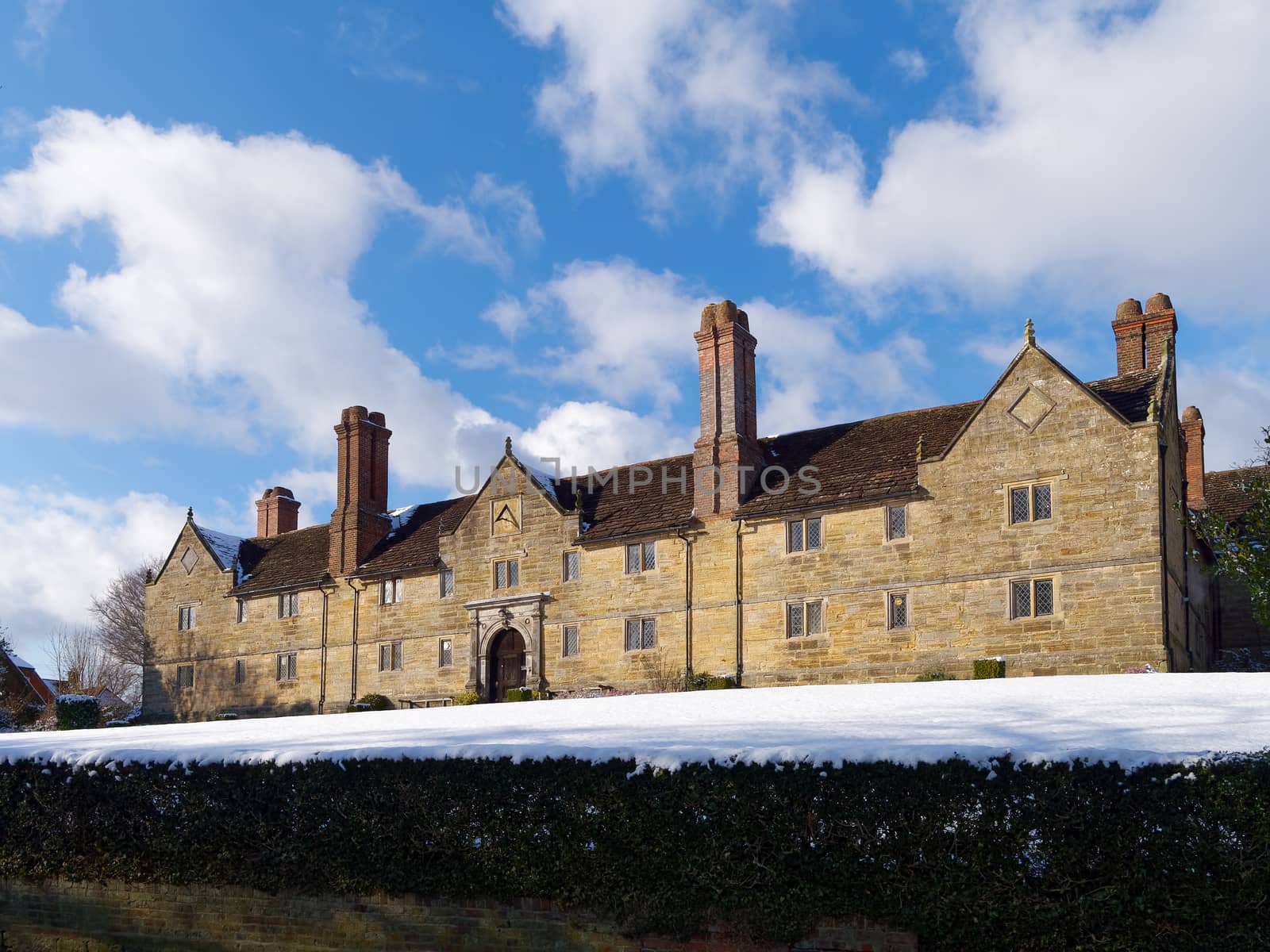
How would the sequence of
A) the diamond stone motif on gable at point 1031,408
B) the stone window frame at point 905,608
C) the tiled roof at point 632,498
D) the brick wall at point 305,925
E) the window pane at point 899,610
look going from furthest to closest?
the tiled roof at point 632,498 < the window pane at point 899,610 < the stone window frame at point 905,608 < the diamond stone motif on gable at point 1031,408 < the brick wall at point 305,925

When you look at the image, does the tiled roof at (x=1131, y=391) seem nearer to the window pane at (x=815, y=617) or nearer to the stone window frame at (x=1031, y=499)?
the stone window frame at (x=1031, y=499)

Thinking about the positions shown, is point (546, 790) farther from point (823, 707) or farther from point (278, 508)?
point (278, 508)

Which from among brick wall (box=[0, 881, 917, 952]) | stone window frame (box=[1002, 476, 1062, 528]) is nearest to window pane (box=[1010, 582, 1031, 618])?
stone window frame (box=[1002, 476, 1062, 528])

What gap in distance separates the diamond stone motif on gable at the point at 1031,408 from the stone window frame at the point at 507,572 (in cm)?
1561

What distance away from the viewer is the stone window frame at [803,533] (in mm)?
33000

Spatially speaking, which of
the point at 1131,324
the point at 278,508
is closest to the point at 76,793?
the point at 1131,324

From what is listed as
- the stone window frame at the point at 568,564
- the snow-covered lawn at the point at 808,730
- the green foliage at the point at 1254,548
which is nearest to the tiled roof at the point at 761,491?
the stone window frame at the point at 568,564

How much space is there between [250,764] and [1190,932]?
11.1 metres

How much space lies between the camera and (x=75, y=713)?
38219 millimetres

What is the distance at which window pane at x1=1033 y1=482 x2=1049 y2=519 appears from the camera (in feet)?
98.4

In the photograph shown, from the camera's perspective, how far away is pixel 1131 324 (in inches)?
1298

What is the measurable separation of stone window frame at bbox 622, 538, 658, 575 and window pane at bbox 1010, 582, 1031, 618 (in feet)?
33.8

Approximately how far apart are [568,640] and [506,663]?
2496 millimetres

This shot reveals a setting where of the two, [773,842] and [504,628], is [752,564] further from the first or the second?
[773,842]
